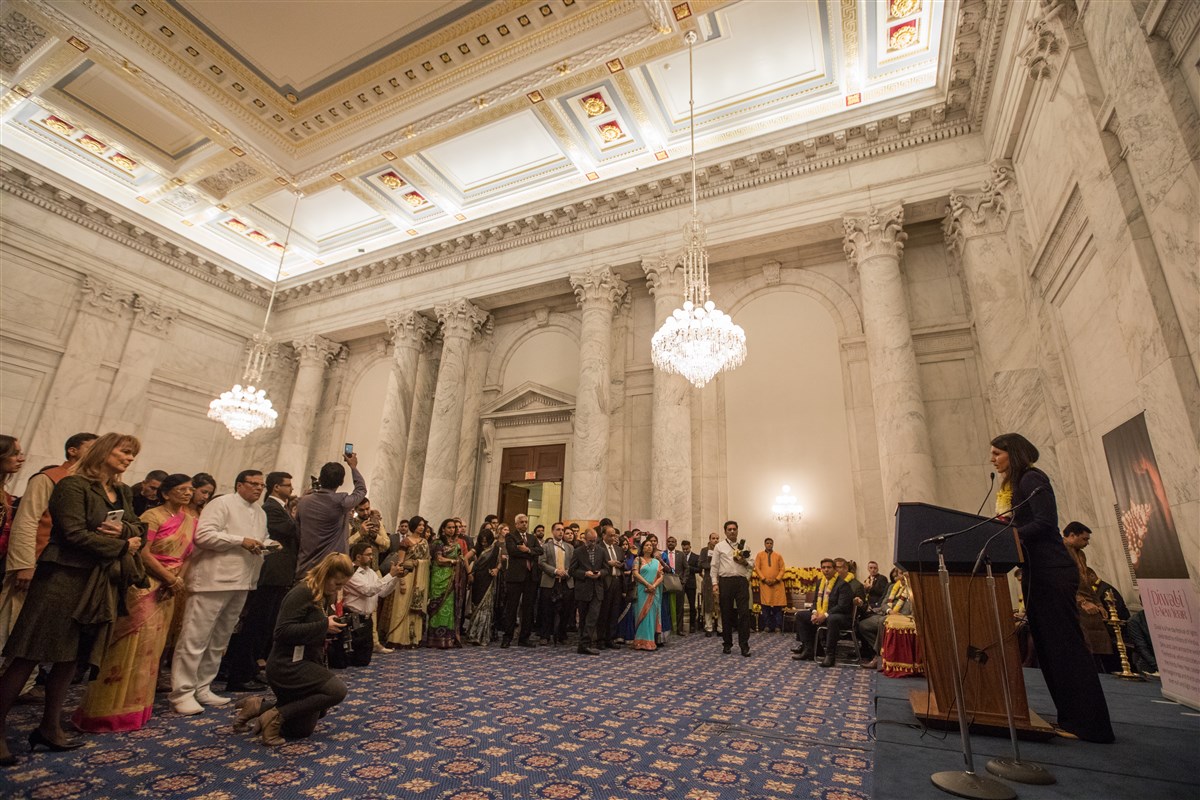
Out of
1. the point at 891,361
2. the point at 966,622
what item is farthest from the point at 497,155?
the point at 966,622

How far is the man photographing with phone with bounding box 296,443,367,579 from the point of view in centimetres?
453

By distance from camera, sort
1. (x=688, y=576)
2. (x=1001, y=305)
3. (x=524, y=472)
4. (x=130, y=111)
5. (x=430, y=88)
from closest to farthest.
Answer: (x=1001, y=305)
(x=688, y=576)
(x=430, y=88)
(x=130, y=111)
(x=524, y=472)

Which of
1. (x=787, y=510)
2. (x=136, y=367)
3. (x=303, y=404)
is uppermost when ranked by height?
(x=136, y=367)

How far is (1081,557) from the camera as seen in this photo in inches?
219

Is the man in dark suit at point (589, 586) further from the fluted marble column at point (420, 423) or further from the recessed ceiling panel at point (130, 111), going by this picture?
the recessed ceiling panel at point (130, 111)

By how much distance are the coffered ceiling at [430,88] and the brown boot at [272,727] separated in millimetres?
10014

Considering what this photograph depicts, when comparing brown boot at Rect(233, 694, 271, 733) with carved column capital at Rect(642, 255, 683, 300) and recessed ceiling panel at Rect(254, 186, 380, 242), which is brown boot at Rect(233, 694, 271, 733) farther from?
recessed ceiling panel at Rect(254, 186, 380, 242)

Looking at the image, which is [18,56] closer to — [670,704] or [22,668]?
[22,668]

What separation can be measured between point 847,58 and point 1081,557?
8883 millimetres

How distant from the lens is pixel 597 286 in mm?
12211

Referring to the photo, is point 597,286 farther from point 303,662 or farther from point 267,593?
point 303,662

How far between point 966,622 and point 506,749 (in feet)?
8.81

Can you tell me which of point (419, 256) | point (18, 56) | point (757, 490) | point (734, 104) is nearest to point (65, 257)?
point (18, 56)

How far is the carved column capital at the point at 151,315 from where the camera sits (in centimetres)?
1432
